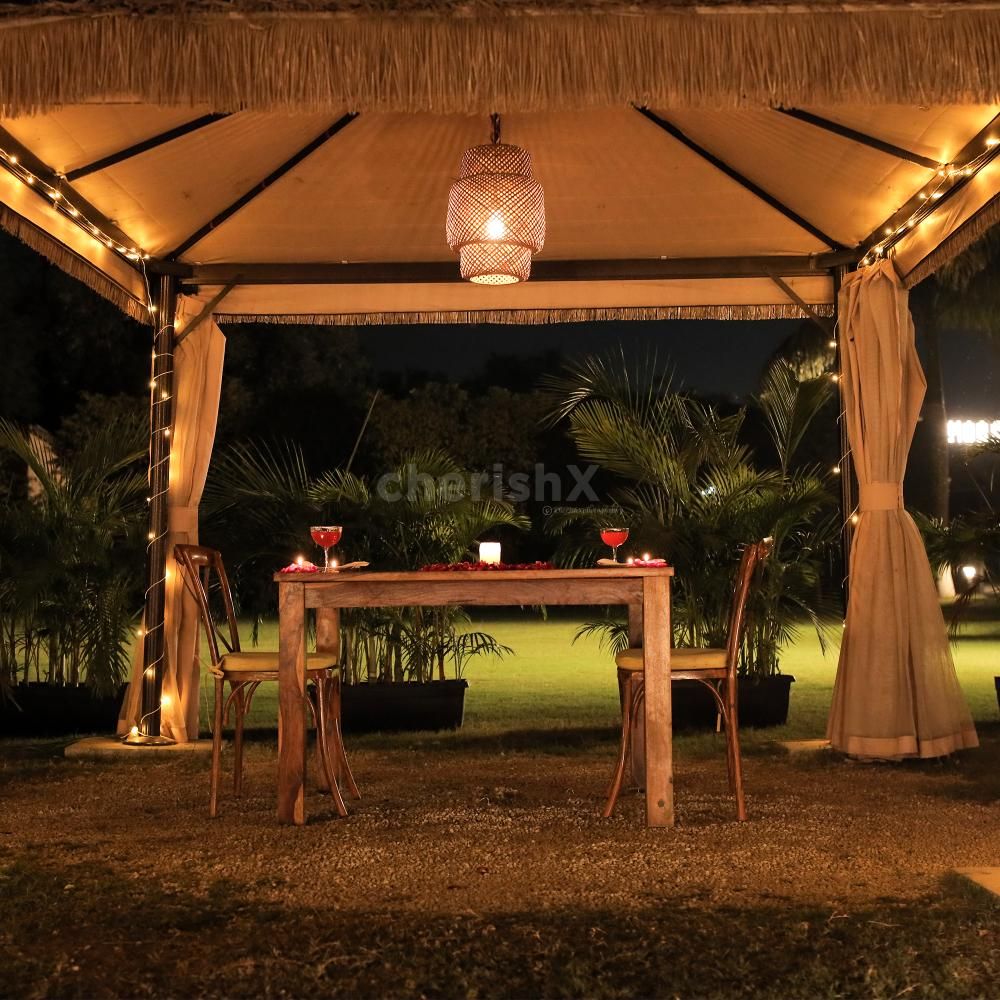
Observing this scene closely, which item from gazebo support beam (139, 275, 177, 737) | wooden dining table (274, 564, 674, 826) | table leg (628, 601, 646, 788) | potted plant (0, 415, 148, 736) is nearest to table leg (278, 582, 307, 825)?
wooden dining table (274, 564, 674, 826)

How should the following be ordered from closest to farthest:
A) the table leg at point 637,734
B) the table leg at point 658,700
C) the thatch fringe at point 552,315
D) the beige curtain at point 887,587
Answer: the table leg at point 658,700 → the table leg at point 637,734 → the beige curtain at point 887,587 → the thatch fringe at point 552,315

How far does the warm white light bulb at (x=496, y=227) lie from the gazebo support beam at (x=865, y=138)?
1156 mm

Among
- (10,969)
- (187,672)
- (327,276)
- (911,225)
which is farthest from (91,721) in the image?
(911,225)

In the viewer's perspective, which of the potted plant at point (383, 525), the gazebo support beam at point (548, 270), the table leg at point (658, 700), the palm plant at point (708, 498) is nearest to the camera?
the table leg at point (658, 700)

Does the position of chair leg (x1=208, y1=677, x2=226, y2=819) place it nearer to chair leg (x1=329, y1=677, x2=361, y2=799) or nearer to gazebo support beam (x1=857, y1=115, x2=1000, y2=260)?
chair leg (x1=329, y1=677, x2=361, y2=799)

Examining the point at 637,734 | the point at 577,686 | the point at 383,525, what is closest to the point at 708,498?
the point at 383,525

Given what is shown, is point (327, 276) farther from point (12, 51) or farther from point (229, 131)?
point (12, 51)

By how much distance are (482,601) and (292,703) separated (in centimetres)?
74

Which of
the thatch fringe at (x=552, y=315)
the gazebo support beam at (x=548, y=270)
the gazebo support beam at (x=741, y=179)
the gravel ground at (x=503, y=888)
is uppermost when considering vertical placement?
the gazebo support beam at (x=741, y=179)

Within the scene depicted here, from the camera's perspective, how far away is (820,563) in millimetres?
6562

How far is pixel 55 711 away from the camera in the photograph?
6.29m

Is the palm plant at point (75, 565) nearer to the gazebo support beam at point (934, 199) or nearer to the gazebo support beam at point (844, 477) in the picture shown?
the gazebo support beam at point (844, 477)

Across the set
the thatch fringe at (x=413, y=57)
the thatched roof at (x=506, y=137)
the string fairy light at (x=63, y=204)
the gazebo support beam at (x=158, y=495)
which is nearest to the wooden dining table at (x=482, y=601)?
the thatched roof at (x=506, y=137)

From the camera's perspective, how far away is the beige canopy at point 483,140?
2943 mm
